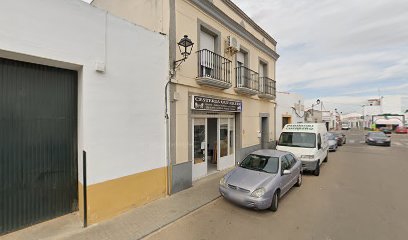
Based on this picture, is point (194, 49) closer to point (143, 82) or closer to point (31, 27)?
point (143, 82)

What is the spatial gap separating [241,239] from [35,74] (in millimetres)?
5233

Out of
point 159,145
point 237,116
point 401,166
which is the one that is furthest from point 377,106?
point 159,145

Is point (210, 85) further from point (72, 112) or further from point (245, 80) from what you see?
point (72, 112)

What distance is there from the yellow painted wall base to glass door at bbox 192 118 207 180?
1.78m

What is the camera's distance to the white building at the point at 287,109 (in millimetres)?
14922

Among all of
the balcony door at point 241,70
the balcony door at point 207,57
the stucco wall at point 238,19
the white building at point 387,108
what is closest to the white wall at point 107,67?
the balcony door at point 207,57

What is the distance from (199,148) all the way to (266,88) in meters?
6.41

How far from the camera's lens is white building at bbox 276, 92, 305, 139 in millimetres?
14922

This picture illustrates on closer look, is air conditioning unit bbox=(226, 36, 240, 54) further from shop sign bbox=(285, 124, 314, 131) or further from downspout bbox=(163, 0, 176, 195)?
shop sign bbox=(285, 124, 314, 131)

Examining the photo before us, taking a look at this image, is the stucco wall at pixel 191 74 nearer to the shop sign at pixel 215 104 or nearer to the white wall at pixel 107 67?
the shop sign at pixel 215 104

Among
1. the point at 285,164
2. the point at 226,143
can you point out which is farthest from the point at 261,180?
the point at 226,143

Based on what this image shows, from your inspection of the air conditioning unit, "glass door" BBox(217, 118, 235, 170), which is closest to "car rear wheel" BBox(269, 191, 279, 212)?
"glass door" BBox(217, 118, 235, 170)

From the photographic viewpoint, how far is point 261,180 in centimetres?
546

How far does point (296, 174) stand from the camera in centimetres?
702
